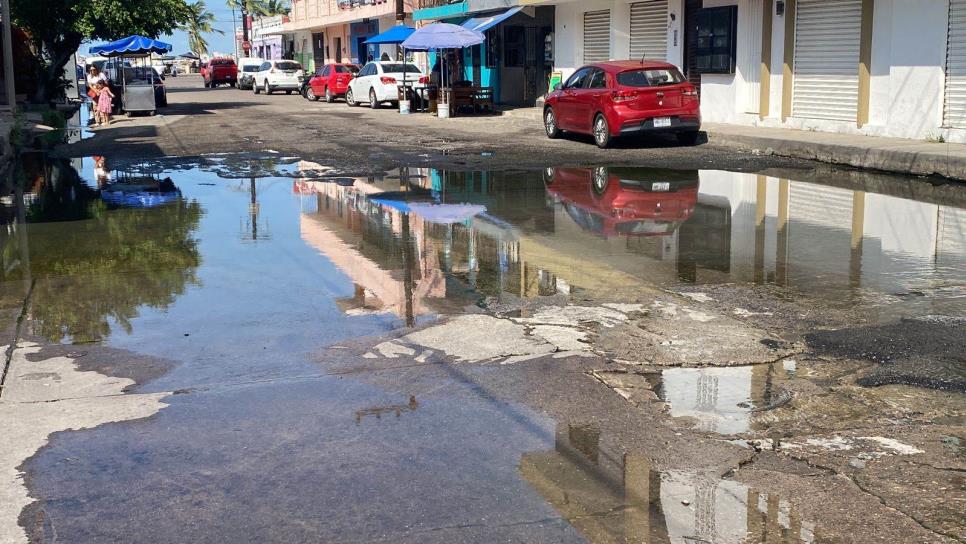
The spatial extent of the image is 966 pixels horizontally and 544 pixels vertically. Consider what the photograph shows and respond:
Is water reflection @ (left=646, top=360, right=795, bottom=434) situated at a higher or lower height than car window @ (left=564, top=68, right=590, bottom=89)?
lower

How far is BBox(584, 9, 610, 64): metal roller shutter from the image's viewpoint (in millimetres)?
31969

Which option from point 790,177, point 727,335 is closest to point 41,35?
point 790,177

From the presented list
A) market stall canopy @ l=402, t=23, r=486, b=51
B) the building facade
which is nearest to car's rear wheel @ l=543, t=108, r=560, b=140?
market stall canopy @ l=402, t=23, r=486, b=51

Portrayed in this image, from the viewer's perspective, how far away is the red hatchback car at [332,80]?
43156mm

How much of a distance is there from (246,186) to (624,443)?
11800 mm

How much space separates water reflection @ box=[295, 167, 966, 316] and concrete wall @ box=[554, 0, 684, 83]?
510 inches

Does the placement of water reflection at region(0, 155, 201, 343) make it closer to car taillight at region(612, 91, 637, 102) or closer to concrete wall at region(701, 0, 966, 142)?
car taillight at region(612, 91, 637, 102)

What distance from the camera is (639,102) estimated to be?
67.6ft

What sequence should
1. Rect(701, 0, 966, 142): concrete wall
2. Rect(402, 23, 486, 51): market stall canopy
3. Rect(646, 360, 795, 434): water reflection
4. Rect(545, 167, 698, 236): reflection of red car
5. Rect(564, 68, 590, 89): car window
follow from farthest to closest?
Rect(402, 23, 486, 51): market stall canopy < Rect(564, 68, 590, 89): car window < Rect(701, 0, 966, 142): concrete wall < Rect(545, 167, 698, 236): reflection of red car < Rect(646, 360, 795, 434): water reflection

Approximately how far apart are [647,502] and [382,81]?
34091mm

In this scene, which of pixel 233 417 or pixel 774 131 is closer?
pixel 233 417

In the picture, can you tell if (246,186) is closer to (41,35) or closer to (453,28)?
(453,28)

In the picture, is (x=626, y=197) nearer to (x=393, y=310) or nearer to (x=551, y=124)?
(x=393, y=310)

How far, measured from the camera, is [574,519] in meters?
4.23
